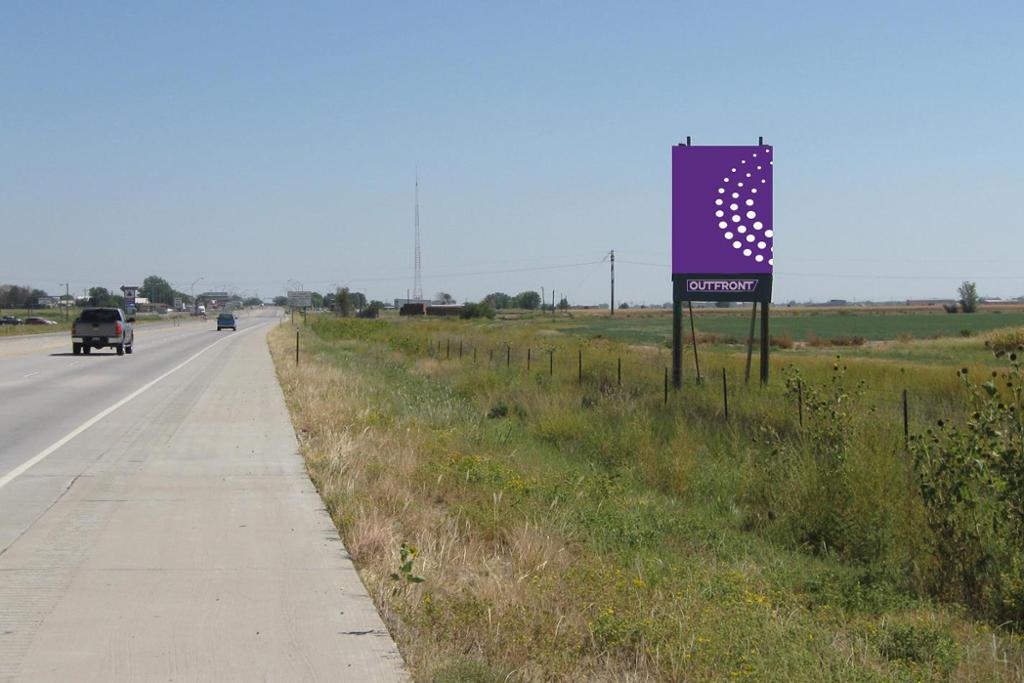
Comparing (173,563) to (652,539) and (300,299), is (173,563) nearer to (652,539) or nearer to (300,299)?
(652,539)

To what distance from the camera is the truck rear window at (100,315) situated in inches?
1844

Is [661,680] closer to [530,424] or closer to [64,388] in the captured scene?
[530,424]

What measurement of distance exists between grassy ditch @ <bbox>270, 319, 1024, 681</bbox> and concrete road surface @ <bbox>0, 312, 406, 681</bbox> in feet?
1.29

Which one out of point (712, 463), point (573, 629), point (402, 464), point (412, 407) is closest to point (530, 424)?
point (412, 407)

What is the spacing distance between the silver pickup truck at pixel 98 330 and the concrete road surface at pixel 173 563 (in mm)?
30092

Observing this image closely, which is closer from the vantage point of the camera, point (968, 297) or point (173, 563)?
point (173, 563)

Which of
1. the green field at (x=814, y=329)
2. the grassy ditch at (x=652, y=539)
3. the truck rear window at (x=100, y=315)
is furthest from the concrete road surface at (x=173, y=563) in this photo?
the green field at (x=814, y=329)

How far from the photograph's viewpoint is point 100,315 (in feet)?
156

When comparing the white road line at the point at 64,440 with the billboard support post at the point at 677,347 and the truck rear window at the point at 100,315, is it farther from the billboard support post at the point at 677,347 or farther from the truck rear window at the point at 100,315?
the truck rear window at the point at 100,315

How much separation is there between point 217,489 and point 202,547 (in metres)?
3.10

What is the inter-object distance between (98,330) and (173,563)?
136 ft

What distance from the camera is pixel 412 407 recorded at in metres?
21.6

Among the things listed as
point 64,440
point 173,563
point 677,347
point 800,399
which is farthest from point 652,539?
point 677,347

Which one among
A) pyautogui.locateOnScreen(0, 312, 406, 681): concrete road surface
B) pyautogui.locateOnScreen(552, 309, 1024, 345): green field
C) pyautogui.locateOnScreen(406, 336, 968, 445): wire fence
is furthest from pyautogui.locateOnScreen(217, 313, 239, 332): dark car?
pyautogui.locateOnScreen(0, 312, 406, 681): concrete road surface
